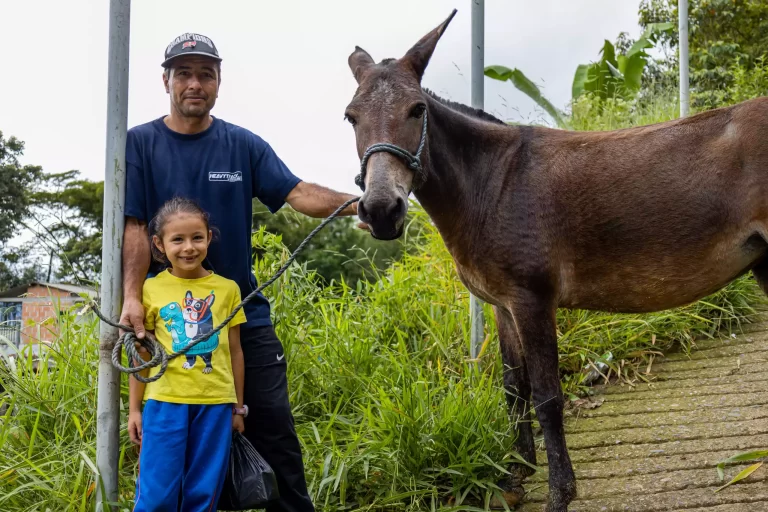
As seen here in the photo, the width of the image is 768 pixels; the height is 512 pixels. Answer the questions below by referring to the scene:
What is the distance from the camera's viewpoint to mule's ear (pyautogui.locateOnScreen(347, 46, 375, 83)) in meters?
3.67

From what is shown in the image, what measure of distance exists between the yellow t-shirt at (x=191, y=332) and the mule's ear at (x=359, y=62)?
1370 mm

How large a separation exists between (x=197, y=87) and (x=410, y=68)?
110cm

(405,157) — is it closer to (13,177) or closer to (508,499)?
(508,499)

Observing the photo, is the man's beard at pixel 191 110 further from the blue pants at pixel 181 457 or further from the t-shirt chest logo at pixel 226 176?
the blue pants at pixel 181 457

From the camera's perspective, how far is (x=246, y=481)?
2.87 metres

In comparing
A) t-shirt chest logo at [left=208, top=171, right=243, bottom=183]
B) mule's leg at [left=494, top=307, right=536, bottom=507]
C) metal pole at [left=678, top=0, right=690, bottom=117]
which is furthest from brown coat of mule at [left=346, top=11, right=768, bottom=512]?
metal pole at [left=678, top=0, right=690, bottom=117]

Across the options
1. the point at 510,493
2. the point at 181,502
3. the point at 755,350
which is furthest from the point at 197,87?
the point at 755,350

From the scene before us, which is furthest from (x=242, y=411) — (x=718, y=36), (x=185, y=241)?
(x=718, y=36)

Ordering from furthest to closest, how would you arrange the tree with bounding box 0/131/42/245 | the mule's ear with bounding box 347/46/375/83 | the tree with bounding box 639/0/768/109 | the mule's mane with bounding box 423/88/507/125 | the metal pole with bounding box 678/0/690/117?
the tree with bounding box 0/131/42/245
the tree with bounding box 639/0/768/109
the metal pole with bounding box 678/0/690/117
the mule's mane with bounding box 423/88/507/125
the mule's ear with bounding box 347/46/375/83

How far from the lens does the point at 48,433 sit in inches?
169

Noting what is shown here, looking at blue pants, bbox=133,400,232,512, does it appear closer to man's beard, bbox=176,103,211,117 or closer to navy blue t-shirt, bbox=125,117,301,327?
navy blue t-shirt, bbox=125,117,301,327

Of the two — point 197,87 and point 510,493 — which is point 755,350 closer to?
point 510,493

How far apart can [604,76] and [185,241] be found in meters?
10.5

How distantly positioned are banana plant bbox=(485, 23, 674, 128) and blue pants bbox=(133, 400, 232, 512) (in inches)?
368
